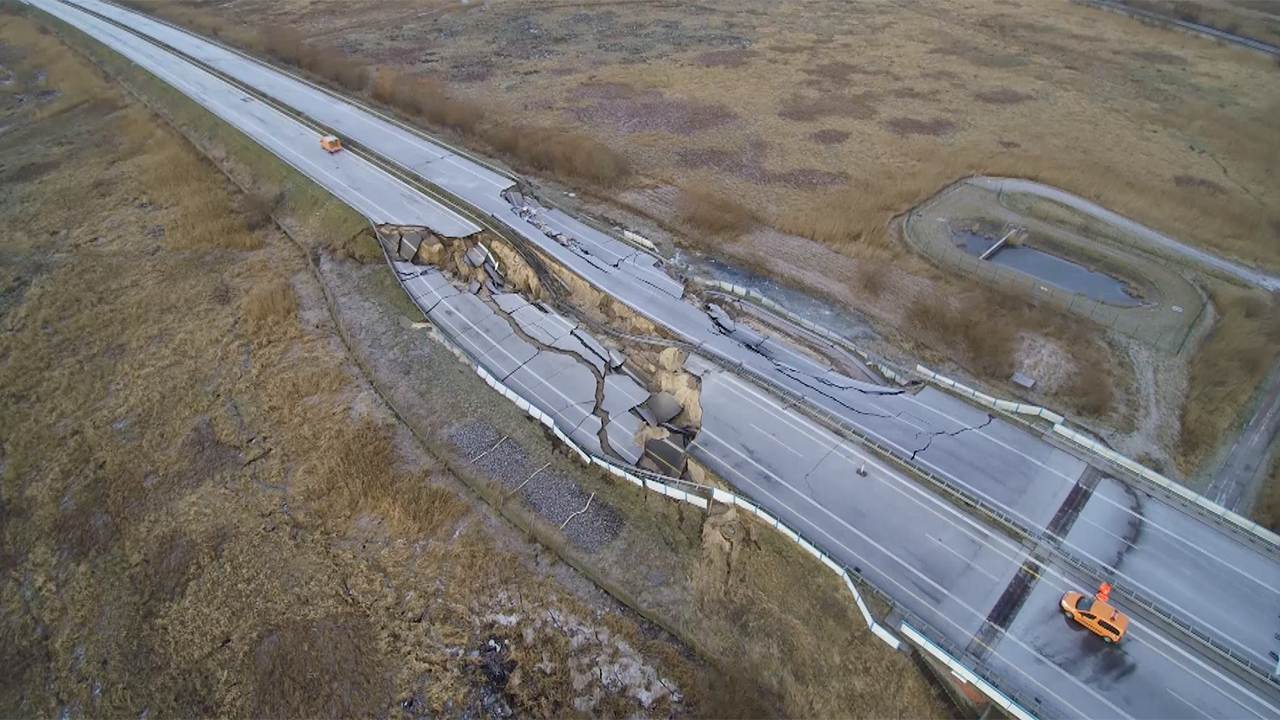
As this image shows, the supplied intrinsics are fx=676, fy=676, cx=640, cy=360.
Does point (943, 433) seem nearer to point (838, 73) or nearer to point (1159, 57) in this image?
point (838, 73)

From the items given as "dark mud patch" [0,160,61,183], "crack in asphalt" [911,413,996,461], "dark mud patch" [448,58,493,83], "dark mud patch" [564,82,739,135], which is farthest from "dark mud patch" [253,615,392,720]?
"dark mud patch" [448,58,493,83]

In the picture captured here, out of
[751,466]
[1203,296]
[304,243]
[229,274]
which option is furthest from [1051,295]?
[229,274]

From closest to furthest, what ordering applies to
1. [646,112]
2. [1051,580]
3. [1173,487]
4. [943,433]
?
[1051,580] < [1173,487] < [943,433] < [646,112]

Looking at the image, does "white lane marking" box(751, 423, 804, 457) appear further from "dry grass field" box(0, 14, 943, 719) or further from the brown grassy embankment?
the brown grassy embankment

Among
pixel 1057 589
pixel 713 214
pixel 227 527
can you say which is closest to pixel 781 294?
pixel 713 214

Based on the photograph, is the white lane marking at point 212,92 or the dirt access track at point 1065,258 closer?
the dirt access track at point 1065,258

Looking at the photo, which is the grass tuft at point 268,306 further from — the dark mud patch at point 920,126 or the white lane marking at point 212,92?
the dark mud patch at point 920,126

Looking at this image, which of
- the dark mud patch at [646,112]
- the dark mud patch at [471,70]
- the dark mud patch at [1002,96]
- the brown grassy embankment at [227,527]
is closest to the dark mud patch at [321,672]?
the brown grassy embankment at [227,527]
